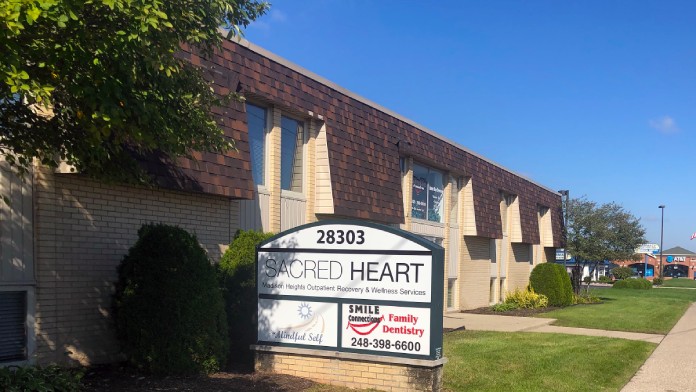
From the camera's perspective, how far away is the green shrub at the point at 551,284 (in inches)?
990

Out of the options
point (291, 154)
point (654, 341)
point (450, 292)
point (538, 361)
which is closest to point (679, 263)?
point (450, 292)

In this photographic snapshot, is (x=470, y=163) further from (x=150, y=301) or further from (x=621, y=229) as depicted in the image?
(x=150, y=301)

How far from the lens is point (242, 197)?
10797mm

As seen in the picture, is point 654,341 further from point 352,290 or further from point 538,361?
point 352,290

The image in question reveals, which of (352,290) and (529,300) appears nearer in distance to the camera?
(352,290)

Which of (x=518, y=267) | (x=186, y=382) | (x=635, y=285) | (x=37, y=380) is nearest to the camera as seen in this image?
(x=37, y=380)

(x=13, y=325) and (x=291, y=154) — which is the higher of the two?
(x=291, y=154)

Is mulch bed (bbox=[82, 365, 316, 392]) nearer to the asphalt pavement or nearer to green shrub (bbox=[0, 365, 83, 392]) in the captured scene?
green shrub (bbox=[0, 365, 83, 392])

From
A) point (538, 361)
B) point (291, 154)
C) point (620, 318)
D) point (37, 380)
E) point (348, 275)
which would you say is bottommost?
point (620, 318)

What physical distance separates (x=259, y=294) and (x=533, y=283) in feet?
61.5

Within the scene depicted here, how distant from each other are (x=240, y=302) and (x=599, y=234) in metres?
26.1

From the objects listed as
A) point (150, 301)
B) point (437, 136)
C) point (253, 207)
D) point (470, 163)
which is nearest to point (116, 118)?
point (150, 301)

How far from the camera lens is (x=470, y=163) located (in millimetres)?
22344

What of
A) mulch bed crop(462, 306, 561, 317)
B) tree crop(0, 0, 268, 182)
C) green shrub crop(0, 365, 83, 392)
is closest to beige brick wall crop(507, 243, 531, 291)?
mulch bed crop(462, 306, 561, 317)
